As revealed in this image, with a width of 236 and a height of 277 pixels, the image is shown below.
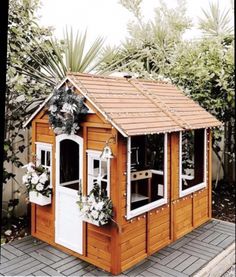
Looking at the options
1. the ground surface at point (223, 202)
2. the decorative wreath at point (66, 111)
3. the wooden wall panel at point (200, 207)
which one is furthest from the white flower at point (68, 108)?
the ground surface at point (223, 202)

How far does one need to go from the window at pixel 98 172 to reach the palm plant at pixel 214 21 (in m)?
1.17

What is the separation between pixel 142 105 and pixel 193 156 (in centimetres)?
100

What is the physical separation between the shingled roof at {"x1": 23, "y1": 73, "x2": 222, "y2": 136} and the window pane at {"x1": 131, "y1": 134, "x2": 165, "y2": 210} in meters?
0.30

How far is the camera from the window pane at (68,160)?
269 cm

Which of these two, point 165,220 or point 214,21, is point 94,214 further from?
point 214,21

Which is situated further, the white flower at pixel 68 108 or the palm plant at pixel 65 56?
the white flower at pixel 68 108

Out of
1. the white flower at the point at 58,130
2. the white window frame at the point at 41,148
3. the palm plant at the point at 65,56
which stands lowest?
the white window frame at the point at 41,148

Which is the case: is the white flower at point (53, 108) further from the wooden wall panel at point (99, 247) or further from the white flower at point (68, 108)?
the wooden wall panel at point (99, 247)

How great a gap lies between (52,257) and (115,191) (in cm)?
80

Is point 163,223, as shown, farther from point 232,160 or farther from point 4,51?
point 4,51

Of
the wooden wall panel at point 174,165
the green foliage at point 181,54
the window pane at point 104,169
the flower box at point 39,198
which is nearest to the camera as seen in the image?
the green foliage at point 181,54

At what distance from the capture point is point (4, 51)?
2.82 ft

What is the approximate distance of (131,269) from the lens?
2375mm

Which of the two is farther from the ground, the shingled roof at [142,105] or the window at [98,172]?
the shingled roof at [142,105]
